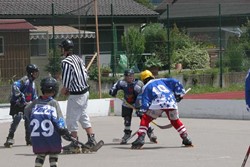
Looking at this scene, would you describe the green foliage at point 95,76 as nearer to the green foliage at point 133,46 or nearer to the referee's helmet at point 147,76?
the green foliage at point 133,46

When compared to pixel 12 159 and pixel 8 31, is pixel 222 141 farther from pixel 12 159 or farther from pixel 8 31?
pixel 8 31

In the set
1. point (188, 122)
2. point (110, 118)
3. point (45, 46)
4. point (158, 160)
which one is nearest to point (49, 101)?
point (158, 160)

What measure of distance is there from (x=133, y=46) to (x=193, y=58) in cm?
413

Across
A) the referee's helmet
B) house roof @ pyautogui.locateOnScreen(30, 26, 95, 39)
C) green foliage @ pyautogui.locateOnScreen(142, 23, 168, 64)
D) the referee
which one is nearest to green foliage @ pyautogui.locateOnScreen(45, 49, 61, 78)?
house roof @ pyautogui.locateOnScreen(30, 26, 95, 39)

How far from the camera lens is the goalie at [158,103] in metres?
14.4

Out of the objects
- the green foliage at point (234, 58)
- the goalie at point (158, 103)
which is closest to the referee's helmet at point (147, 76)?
the goalie at point (158, 103)

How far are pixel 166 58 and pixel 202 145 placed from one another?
47.3 feet

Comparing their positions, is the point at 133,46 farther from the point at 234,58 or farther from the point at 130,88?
the point at 130,88

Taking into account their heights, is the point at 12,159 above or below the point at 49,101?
below

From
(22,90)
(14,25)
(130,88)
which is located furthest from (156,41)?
(22,90)

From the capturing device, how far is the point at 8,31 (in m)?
26.3

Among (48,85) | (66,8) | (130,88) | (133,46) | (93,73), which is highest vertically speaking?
(66,8)

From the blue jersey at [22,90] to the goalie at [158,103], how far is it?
7.47ft

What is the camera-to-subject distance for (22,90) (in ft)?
50.2
